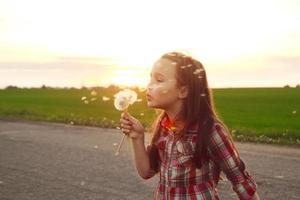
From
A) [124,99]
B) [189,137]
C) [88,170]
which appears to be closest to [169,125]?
[189,137]

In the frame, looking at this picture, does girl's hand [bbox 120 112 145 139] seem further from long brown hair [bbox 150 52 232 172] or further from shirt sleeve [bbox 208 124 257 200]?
shirt sleeve [bbox 208 124 257 200]

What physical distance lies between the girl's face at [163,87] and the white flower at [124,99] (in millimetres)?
93

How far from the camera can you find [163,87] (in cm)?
324

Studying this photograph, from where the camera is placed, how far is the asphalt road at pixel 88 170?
8098mm

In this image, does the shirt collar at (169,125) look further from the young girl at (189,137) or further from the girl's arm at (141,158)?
the girl's arm at (141,158)

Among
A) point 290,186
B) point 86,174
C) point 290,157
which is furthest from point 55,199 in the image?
point 290,157

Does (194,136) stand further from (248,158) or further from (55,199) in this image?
(248,158)

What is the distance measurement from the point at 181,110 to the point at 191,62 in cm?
25

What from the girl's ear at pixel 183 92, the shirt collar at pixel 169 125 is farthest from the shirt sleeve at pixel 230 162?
the girl's ear at pixel 183 92

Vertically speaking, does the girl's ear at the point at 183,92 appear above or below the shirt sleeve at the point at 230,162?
above

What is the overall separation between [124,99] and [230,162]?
63 centimetres

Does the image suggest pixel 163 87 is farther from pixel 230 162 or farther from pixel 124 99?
pixel 230 162

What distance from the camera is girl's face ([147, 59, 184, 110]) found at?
3232 mm

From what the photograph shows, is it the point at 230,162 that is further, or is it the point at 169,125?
the point at 169,125
